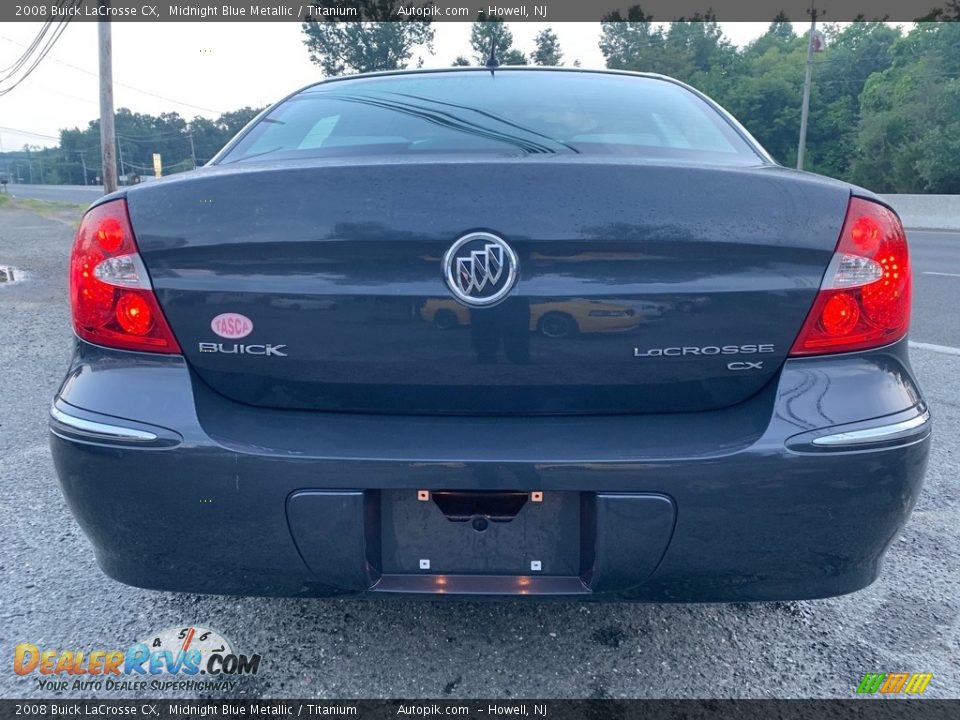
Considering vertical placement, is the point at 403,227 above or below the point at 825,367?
above

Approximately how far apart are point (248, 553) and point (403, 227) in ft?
2.39

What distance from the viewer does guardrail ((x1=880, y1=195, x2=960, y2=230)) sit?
2316 centimetres

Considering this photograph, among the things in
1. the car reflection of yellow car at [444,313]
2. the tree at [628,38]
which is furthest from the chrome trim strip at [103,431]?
the tree at [628,38]

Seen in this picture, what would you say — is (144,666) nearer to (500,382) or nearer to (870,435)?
(500,382)

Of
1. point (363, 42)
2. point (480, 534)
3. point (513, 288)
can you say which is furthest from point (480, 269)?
point (363, 42)

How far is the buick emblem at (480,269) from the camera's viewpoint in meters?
1.40

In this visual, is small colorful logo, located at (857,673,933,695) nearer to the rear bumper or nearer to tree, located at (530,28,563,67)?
the rear bumper

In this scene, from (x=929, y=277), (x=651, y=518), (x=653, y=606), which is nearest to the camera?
(x=651, y=518)

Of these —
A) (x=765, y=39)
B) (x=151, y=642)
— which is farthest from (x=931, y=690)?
(x=765, y=39)

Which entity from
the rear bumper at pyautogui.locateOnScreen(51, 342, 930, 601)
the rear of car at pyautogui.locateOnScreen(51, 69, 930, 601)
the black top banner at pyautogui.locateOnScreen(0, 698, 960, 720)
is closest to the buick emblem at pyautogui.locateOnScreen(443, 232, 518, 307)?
the rear of car at pyautogui.locateOnScreen(51, 69, 930, 601)

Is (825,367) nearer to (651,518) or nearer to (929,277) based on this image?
(651,518)

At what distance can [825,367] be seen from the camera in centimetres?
147

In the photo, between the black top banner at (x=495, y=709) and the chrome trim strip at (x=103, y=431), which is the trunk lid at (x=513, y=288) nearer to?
the chrome trim strip at (x=103, y=431)

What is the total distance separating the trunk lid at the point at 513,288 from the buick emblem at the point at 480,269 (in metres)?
0.02
